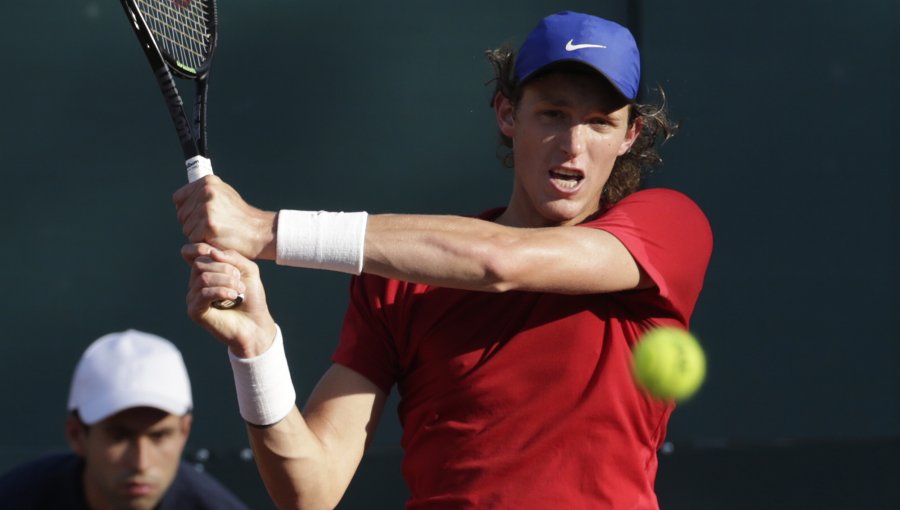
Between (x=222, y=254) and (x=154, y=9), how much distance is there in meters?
0.82

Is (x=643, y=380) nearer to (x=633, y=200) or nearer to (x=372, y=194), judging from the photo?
(x=633, y=200)

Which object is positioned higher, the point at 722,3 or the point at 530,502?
the point at 722,3

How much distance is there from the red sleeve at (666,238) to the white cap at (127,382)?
889 mm

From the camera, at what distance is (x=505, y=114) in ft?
9.89

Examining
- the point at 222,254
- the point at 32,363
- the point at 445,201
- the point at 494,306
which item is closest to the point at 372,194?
the point at 445,201

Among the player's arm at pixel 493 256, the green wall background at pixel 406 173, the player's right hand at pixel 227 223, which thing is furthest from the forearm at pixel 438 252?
the green wall background at pixel 406 173

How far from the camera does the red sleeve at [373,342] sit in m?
2.73

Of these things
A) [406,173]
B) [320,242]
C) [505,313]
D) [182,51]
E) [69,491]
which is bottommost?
[69,491]

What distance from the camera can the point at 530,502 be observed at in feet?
8.22

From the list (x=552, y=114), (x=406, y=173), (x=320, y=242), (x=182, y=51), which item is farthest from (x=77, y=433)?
(x=406, y=173)

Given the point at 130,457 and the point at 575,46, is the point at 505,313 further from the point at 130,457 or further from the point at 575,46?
the point at 130,457

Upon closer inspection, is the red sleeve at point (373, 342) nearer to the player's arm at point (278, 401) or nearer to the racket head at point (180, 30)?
the player's arm at point (278, 401)

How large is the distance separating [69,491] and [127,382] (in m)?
0.23

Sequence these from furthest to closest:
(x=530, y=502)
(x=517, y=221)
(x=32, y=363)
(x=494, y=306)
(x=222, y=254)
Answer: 1. (x=32, y=363)
2. (x=517, y=221)
3. (x=494, y=306)
4. (x=530, y=502)
5. (x=222, y=254)
